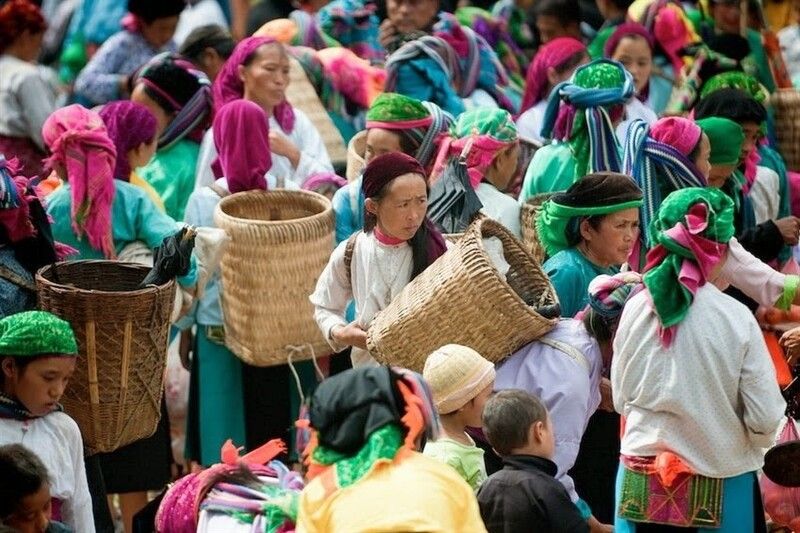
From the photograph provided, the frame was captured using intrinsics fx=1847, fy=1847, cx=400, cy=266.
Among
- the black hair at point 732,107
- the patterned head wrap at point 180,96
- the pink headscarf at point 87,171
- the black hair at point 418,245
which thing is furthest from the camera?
the patterned head wrap at point 180,96

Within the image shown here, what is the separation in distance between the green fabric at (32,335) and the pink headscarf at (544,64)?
14.9 feet

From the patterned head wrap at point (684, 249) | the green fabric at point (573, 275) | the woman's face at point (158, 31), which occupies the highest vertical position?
the patterned head wrap at point (684, 249)

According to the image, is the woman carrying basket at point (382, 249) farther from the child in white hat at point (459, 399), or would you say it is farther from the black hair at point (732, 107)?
the black hair at point (732, 107)

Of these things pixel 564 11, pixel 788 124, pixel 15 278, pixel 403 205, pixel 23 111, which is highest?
pixel 403 205

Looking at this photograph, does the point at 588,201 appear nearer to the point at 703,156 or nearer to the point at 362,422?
the point at 703,156

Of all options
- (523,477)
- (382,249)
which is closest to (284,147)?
(382,249)

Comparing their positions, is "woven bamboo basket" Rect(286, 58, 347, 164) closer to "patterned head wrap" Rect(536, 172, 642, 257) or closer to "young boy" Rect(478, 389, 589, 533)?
"patterned head wrap" Rect(536, 172, 642, 257)

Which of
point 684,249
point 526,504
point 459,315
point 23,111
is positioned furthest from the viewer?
point 23,111

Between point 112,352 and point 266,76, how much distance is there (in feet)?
9.28

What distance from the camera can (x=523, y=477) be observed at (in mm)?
5719

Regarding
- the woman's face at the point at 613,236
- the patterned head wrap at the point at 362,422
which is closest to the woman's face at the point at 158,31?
the woman's face at the point at 613,236

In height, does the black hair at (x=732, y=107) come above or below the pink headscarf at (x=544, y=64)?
above

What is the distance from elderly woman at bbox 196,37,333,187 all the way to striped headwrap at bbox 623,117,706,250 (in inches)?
74.4

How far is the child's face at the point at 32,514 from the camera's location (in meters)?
5.46
